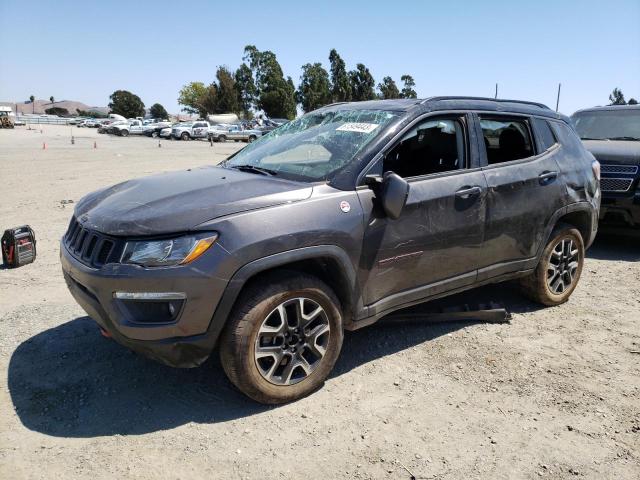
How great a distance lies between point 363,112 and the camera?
3.89 meters

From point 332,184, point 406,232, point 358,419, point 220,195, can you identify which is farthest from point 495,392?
point 220,195

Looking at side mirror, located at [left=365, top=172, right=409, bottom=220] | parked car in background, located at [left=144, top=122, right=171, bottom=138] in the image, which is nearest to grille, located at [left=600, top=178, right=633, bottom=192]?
side mirror, located at [left=365, top=172, right=409, bottom=220]

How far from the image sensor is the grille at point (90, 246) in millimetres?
2885

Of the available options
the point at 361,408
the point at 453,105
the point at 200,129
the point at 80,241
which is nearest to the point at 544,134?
the point at 453,105

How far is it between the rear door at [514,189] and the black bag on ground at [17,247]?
4.79 metres

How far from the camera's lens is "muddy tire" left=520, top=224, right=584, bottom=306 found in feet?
15.1

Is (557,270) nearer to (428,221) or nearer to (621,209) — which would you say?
(428,221)

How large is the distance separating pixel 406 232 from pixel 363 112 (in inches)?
41.5

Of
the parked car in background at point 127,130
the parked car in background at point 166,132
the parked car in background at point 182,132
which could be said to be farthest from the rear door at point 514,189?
the parked car in background at point 127,130

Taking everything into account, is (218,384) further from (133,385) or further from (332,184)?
(332,184)

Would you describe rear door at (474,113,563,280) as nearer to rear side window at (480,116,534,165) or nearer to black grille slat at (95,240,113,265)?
rear side window at (480,116,534,165)

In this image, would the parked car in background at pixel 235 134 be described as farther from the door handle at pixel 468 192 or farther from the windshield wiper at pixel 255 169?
the door handle at pixel 468 192

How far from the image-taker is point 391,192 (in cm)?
318

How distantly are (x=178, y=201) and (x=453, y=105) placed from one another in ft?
7.29
